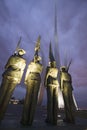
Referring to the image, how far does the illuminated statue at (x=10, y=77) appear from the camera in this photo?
8031 millimetres

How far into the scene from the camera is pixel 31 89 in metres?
8.76

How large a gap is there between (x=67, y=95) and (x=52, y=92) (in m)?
1.35

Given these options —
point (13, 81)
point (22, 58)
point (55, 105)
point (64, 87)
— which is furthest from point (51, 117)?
point (22, 58)

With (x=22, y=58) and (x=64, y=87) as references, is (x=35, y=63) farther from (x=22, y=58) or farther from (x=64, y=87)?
(x=64, y=87)

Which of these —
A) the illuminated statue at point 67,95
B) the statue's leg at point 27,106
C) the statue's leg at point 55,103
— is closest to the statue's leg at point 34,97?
the statue's leg at point 27,106

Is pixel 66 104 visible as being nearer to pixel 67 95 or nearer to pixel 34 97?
pixel 67 95

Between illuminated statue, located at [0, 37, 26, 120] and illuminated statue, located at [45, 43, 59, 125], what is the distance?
1901 millimetres

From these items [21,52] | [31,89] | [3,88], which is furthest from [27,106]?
[21,52]

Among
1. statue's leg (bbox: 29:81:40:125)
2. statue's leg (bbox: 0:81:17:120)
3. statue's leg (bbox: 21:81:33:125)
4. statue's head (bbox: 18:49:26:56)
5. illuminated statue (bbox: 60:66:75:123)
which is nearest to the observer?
statue's leg (bbox: 0:81:17:120)

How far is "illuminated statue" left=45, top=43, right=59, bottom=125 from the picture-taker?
9.31 metres

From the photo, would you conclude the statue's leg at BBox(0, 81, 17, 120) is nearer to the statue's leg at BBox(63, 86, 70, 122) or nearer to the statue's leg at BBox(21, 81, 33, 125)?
the statue's leg at BBox(21, 81, 33, 125)

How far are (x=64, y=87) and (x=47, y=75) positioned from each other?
61.9 inches

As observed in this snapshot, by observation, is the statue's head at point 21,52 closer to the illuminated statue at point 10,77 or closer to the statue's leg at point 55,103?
the illuminated statue at point 10,77

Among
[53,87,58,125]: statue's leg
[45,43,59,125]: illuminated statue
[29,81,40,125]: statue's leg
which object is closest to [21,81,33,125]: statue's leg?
[29,81,40,125]: statue's leg
